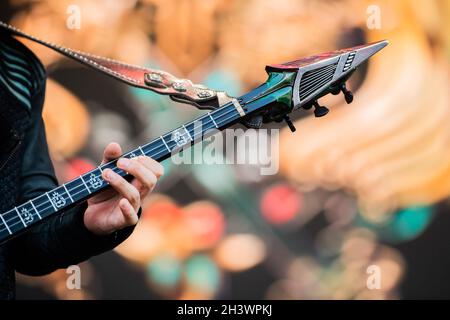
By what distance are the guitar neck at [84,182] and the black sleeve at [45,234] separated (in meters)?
0.04

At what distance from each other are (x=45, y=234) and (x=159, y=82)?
43 cm

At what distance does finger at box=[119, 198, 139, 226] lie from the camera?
128 centimetres

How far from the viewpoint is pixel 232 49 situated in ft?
9.95

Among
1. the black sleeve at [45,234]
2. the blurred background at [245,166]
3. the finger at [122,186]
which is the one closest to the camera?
the finger at [122,186]

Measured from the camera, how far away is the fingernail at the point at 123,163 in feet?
4.22

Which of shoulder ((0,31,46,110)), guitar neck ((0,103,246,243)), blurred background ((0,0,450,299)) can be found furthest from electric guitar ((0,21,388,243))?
blurred background ((0,0,450,299))

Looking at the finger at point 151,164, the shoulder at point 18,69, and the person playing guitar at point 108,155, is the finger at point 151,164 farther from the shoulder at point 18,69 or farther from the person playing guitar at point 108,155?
the shoulder at point 18,69

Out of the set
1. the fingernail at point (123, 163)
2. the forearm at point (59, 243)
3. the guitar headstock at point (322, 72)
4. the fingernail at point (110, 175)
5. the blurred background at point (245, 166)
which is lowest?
the forearm at point (59, 243)

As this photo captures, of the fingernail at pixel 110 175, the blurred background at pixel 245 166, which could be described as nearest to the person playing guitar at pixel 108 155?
the fingernail at pixel 110 175

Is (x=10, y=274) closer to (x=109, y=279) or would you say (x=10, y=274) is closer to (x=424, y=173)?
(x=109, y=279)
